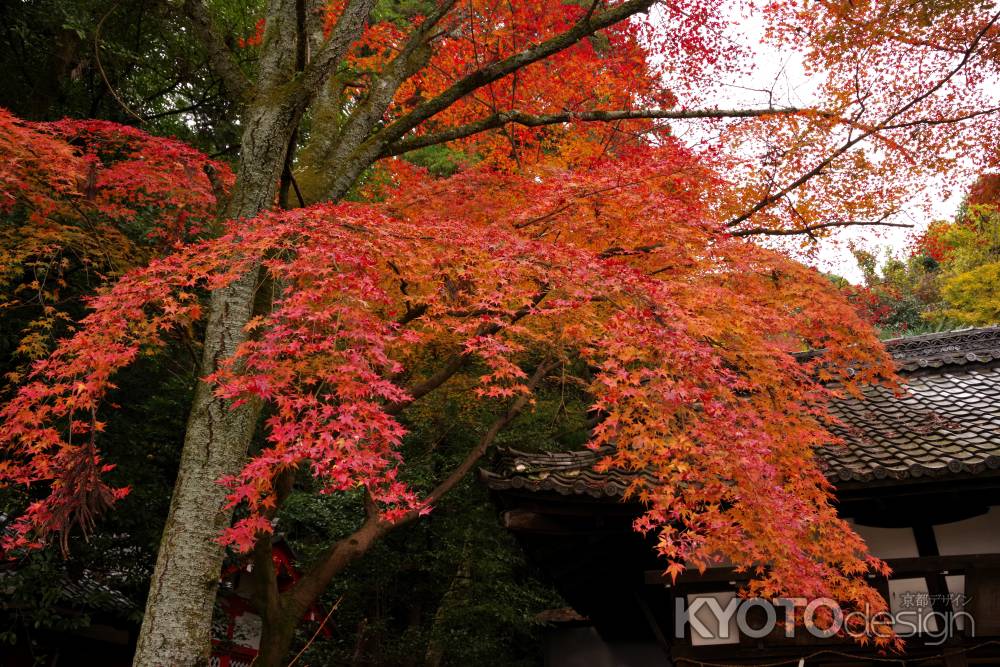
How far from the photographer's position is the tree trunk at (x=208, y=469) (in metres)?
4.85

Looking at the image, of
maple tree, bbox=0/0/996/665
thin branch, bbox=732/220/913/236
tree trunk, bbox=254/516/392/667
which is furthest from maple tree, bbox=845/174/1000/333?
tree trunk, bbox=254/516/392/667

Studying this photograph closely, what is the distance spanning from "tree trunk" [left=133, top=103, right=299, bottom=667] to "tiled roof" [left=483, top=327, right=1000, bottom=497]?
238 centimetres

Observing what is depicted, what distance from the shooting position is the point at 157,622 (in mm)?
4824

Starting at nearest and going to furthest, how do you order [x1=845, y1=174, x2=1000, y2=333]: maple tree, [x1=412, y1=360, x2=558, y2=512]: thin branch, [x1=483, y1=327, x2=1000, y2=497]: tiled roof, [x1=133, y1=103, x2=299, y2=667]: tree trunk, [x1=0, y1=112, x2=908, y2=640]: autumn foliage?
[x1=0, y1=112, x2=908, y2=640]: autumn foliage < [x1=133, y1=103, x2=299, y2=667]: tree trunk < [x1=483, y1=327, x2=1000, y2=497]: tiled roof < [x1=412, y1=360, x2=558, y2=512]: thin branch < [x1=845, y1=174, x2=1000, y2=333]: maple tree

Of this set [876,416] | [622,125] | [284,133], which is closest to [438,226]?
[284,133]

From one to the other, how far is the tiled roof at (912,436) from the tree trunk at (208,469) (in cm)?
238

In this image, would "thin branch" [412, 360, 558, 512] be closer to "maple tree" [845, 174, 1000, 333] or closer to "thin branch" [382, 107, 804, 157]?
"thin branch" [382, 107, 804, 157]

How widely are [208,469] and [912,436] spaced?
634 centimetres

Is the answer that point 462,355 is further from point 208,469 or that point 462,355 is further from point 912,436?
point 912,436

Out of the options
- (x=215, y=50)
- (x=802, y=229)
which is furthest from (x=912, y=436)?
(x=215, y=50)

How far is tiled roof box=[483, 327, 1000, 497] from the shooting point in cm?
595

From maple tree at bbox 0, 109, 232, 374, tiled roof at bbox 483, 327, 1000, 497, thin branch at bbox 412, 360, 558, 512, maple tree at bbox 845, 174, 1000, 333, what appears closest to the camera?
tiled roof at bbox 483, 327, 1000, 497

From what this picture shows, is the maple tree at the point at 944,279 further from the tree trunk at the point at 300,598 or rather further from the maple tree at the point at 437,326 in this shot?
the tree trunk at the point at 300,598

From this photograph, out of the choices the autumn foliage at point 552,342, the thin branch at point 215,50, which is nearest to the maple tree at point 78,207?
the thin branch at point 215,50
